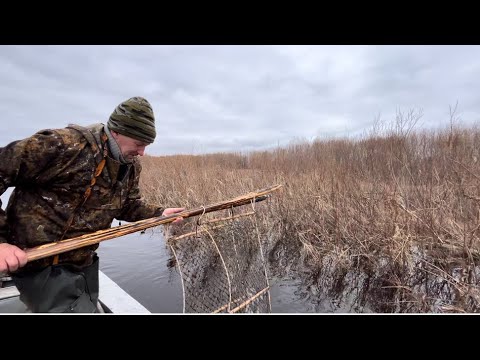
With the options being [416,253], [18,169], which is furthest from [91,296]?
[416,253]

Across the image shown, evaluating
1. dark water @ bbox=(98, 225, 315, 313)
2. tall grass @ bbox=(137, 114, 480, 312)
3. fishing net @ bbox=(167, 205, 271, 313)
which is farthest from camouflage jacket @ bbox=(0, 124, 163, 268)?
tall grass @ bbox=(137, 114, 480, 312)

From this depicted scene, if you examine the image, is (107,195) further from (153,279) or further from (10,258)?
(153,279)

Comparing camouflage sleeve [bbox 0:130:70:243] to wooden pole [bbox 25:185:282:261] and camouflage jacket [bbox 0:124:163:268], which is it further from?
wooden pole [bbox 25:185:282:261]

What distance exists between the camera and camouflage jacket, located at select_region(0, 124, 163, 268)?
1482 millimetres

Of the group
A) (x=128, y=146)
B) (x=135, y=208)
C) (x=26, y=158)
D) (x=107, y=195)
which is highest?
(x=128, y=146)

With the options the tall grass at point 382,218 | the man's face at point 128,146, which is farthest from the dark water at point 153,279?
the man's face at point 128,146

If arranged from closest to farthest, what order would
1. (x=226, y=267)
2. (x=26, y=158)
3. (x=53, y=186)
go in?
1. (x=26, y=158)
2. (x=53, y=186)
3. (x=226, y=267)

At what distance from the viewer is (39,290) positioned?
163 cm

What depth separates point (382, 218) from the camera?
4199 mm

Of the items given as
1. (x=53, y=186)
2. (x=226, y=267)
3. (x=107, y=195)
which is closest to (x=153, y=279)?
(x=226, y=267)

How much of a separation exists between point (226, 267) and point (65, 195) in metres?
2.31

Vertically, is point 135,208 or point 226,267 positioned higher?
point 135,208

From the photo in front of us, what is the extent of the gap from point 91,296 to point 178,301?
→ 2468 mm

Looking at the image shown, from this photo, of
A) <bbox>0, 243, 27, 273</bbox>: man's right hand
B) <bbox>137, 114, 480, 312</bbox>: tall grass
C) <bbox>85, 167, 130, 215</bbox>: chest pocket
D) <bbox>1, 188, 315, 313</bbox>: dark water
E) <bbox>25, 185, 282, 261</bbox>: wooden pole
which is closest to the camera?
<bbox>0, 243, 27, 273</bbox>: man's right hand
